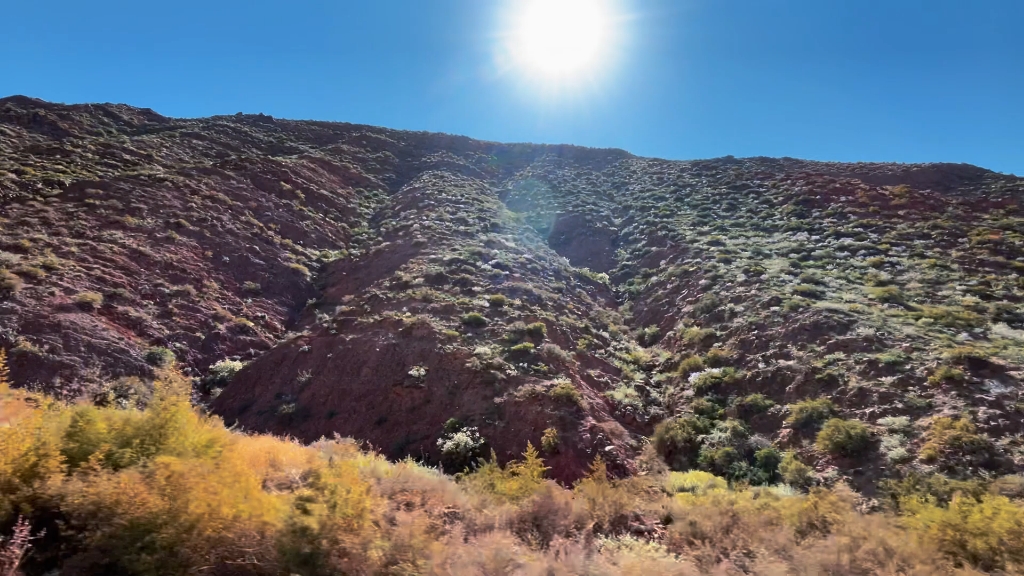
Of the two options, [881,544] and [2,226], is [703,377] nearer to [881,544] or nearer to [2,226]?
[881,544]

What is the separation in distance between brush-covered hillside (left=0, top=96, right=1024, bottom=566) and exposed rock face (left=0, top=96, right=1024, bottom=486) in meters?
0.09

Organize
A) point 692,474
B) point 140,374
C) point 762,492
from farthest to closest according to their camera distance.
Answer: point 140,374
point 692,474
point 762,492

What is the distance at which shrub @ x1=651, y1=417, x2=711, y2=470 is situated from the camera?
34.6 ft

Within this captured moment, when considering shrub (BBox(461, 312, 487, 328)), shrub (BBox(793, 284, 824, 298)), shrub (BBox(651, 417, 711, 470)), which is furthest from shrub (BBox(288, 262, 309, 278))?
shrub (BBox(793, 284, 824, 298))

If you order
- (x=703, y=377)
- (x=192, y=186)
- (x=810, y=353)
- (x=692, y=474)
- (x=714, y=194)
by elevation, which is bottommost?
(x=692, y=474)

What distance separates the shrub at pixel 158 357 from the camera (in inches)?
493

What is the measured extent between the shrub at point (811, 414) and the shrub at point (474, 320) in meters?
8.02

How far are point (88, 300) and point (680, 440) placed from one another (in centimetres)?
1423

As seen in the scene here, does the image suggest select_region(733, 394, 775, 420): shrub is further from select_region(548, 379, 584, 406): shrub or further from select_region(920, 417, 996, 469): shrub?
select_region(548, 379, 584, 406): shrub

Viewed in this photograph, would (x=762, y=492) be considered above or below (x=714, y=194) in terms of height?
below

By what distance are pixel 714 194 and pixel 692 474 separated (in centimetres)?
2505

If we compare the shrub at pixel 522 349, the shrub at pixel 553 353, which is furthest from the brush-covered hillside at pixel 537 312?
the shrub at pixel 522 349

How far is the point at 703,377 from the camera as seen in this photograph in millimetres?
13031

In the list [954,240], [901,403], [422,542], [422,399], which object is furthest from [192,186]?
[954,240]
